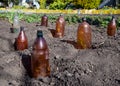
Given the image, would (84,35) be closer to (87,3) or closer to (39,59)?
(39,59)

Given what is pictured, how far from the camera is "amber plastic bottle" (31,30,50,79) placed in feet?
12.4

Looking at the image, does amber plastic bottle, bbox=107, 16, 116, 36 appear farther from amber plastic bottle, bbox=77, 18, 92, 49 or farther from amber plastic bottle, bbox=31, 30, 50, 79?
amber plastic bottle, bbox=31, 30, 50, 79

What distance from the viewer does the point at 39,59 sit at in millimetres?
3785

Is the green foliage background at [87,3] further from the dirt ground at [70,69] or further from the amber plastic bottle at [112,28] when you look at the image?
the dirt ground at [70,69]

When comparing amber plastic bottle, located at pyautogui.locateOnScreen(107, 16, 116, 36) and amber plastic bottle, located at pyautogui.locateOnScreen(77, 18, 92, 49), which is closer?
amber plastic bottle, located at pyautogui.locateOnScreen(77, 18, 92, 49)

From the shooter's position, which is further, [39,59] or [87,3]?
[87,3]

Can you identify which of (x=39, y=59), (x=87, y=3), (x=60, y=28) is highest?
(x=39, y=59)

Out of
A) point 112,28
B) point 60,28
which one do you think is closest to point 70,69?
point 112,28

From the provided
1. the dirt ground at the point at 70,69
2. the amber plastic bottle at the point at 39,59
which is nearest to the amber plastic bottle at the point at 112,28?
the dirt ground at the point at 70,69

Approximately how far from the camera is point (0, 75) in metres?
3.74

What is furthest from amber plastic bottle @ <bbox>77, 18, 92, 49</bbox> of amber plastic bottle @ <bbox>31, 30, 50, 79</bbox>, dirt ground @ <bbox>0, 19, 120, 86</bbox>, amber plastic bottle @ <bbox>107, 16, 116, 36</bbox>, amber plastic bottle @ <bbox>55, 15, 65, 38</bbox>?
amber plastic bottle @ <bbox>55, 15, 65, 38</bbox>

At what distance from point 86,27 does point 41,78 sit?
5.49 feet

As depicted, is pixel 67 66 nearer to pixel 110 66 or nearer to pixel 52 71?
pixel 52 71

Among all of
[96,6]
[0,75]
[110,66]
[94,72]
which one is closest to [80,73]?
[94,72]
